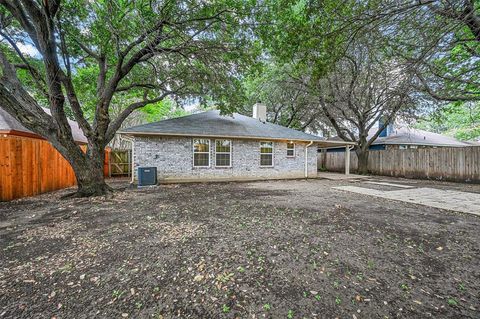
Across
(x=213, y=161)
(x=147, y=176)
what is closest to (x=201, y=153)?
(x=213, y=161)

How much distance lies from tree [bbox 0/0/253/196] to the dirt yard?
8.17 ft

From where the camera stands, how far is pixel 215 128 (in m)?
10.6

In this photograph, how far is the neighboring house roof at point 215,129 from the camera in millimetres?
9223

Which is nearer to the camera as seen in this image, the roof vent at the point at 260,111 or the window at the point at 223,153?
the window at the point at 223,153

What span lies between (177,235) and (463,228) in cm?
547

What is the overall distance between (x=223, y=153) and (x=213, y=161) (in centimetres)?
71

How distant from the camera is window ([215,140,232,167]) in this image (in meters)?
10.6

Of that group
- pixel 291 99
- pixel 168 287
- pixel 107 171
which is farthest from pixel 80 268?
pixel 291 99

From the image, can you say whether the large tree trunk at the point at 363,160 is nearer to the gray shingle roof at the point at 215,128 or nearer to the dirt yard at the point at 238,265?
the gray shingle roof at the point at 215,128

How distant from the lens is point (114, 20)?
5.06 metres

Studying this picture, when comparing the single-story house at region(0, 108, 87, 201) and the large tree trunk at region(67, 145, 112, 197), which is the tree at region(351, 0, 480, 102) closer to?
the large tree trunk at region(67, 145, 112, 197)

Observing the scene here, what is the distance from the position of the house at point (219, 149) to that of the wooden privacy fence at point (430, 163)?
17.9 feet

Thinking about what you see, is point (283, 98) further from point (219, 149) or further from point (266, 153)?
point (219, 149)

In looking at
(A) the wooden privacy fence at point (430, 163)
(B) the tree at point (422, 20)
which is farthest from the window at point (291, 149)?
(B) the tree at point (422, 20)
